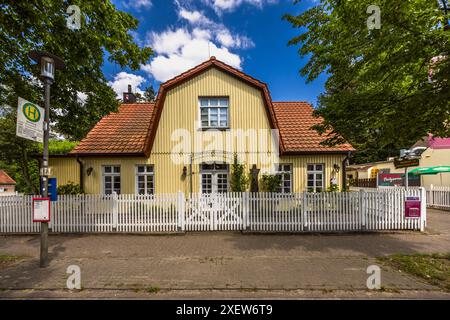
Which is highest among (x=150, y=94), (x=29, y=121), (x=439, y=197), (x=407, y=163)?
(x=150, y=94)

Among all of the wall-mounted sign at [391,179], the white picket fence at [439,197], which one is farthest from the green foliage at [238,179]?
the wall-mounted sign at [391,179]

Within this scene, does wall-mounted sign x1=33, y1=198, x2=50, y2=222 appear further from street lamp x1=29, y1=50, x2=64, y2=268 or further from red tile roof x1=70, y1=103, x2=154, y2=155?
red tile roof x1=70, y1=103, x2=154, y2=155

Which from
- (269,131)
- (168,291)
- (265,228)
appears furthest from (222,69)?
(168,291)

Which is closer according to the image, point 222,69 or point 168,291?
point 168,291

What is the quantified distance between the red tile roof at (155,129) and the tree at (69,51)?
255 centimetres

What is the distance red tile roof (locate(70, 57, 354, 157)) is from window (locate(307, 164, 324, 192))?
92 cm

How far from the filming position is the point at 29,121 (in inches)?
191

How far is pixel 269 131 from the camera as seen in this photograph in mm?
11258

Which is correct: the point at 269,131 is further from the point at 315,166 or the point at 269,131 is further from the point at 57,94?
the point at 57,94

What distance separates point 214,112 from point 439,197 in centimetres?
1396

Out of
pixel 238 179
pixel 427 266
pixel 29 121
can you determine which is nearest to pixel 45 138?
pixel 29 121

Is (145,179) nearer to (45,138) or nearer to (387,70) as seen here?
(45,138)

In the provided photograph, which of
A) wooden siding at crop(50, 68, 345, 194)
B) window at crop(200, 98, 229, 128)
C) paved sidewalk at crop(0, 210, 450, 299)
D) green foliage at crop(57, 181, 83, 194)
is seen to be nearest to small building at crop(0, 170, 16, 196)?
green foliage at crop(57, 181, 83, 194)
